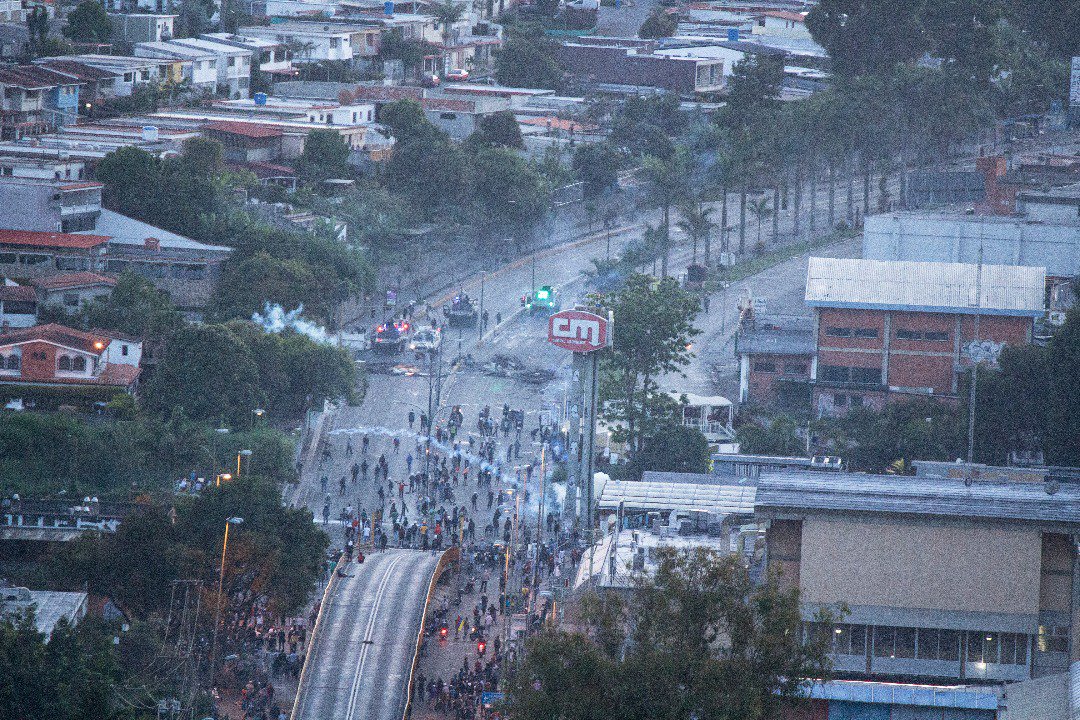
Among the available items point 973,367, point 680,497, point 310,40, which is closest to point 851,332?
point 973,367

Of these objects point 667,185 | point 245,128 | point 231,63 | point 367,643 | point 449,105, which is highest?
point 231,63

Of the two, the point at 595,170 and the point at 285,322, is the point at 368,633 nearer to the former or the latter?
the point at 285,322

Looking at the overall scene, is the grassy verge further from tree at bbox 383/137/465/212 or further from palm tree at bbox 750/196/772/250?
tree at bbox 383/137/465/212

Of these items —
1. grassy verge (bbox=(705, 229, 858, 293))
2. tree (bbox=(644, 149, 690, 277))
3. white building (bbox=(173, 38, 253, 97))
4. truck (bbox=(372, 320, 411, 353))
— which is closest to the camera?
truck (bbox=(372, 320, 411, 353))

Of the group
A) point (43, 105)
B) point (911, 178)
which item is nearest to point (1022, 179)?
point (911, 178)

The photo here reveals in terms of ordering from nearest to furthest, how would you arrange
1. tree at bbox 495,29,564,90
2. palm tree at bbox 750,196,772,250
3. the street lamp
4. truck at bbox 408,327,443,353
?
the street lamp → truck at bbox 408,327,443,353 → palm tree at bbox 750,196,772,250 → tree at bbox 495,29,564,90

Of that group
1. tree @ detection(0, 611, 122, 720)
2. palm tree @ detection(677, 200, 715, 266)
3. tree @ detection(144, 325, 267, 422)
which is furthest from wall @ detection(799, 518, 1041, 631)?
palm tree @ detection(677, 200, 715, 266)

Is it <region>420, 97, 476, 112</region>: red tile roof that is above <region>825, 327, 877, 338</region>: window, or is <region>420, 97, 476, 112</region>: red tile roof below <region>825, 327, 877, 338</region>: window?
above

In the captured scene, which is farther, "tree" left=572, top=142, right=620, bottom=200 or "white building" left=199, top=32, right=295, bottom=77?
"white building" left=199, top=32, right=295, bottom=77
